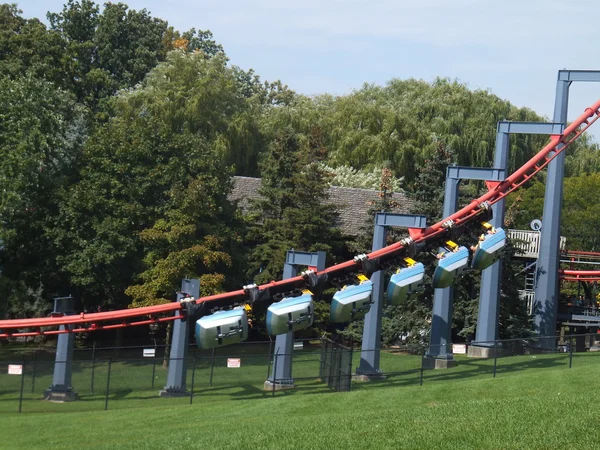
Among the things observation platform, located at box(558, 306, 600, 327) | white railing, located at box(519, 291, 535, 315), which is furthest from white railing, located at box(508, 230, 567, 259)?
observation platform, located at box(558, 306, 600, 327)

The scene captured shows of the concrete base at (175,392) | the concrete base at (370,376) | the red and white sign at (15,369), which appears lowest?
the concrete base at (175,392)

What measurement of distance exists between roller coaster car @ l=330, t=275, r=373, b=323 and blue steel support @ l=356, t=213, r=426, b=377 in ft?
9.75

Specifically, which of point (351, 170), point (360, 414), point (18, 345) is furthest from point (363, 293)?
point (351, 170)

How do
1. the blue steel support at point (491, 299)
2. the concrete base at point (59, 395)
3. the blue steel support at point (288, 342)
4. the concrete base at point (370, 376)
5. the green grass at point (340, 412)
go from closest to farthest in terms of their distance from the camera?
the green grass at point (340, 412), the concrete base at point (59, 395), the blue steel support at point (288, 342), the concrete base at point (370, 376), the blue steel support at point (491, 299)

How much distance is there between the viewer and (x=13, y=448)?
22.5 meters

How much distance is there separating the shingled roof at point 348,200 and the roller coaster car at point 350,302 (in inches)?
754

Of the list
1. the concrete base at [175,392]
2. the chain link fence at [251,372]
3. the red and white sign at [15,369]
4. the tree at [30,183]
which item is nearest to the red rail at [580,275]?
the chain link fence at [251,372]

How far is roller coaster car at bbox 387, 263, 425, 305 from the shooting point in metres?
28.7

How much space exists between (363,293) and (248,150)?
34918 mm

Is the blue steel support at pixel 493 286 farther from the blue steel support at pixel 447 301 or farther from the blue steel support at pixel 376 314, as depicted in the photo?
the blue steel support at pixel 376 314

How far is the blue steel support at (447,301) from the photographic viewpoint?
3359 cm

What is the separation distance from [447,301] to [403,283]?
228 inches

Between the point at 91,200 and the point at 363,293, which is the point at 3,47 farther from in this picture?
the point at 363,293

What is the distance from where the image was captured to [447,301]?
34.1 metres
